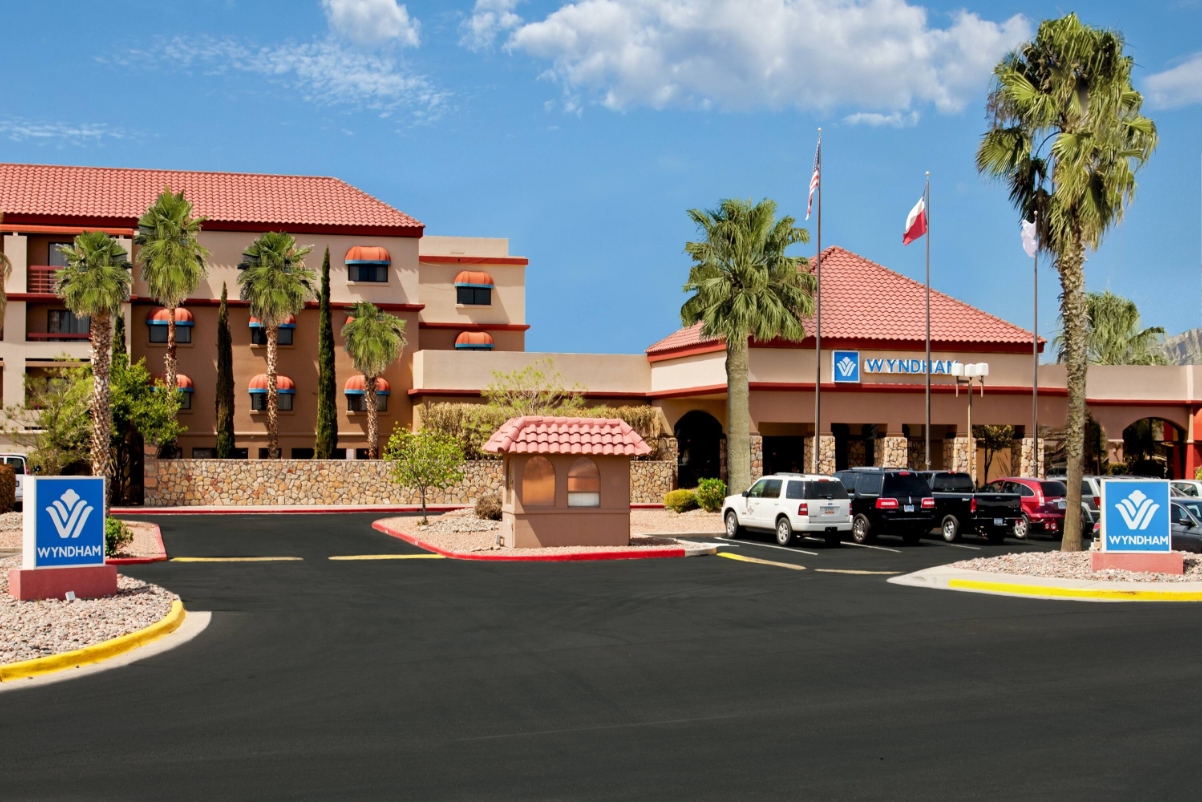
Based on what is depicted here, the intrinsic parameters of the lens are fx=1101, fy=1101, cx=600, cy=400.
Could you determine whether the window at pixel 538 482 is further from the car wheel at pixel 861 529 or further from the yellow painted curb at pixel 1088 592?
the yellow painted curb at pixel 1088 592

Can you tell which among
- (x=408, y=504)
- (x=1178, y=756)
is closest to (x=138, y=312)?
(x=408, y=504)

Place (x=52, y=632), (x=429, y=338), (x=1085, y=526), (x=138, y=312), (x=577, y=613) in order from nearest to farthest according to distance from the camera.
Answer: (x=52, y=632)
(x=577, y=613)
(x=1085, y=526)
(x=138, y=312)
(x=429, y=338)

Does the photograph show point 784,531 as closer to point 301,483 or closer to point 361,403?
point 301,483

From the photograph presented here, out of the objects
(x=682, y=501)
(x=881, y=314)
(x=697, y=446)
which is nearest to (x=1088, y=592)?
(x=682, y=501)

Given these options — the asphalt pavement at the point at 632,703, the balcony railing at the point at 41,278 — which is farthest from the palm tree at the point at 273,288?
the asphalt pavement at the point at 632,703

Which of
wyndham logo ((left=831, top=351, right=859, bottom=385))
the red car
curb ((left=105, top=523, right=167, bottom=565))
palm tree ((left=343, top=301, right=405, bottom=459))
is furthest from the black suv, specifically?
palm tree ((left=343, top=301, right=405, bottom=459))

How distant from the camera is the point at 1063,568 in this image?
2078 centimetres

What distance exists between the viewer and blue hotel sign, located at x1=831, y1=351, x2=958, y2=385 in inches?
1677

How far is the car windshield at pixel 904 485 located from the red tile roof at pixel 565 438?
661 cm

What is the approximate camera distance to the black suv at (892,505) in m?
28.4

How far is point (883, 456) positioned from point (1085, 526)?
13720mm

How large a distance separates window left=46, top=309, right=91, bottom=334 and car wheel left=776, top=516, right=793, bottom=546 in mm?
35669

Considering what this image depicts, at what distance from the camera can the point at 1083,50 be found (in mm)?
22609

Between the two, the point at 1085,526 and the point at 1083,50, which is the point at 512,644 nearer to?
the point at 1083,50
